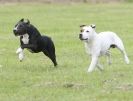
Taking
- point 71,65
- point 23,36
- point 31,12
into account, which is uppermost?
point 23,36

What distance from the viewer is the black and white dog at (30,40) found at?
1534cm

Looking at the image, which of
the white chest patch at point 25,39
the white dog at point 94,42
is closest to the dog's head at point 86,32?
the white dog at point 94,42

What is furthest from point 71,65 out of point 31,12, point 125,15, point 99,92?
point 31,12

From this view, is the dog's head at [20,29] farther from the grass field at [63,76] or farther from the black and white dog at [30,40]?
the grass field at [63,76]

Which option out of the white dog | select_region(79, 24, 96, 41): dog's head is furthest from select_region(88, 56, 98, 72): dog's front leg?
select_region(79, 24, 96, 41): dog's head

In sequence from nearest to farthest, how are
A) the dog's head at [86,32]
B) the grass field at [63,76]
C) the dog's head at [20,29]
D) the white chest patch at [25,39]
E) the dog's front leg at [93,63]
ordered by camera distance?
the grass field at [63,76] < the dog's head at [86,32] < the dog's front leg at [93,63] < the dog's head at [20,29] < the white chest patch at [25,39]

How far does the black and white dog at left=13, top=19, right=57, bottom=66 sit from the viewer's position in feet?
50.3

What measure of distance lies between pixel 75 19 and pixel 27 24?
2357 cm

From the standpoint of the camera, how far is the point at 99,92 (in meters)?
11.9

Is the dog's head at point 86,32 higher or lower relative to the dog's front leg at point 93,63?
higher

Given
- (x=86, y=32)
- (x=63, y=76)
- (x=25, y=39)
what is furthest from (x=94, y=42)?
(x=25, y=39)

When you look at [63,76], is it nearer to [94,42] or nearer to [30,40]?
[94,42]

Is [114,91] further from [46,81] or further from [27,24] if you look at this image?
[27,24]

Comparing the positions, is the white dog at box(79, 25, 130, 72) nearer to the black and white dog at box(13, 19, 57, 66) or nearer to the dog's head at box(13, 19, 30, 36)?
the black and white dog at box(13, 19, 57, 66)
